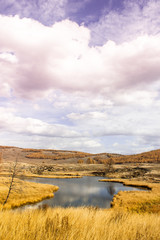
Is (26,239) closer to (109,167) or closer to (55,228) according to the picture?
(55,228)

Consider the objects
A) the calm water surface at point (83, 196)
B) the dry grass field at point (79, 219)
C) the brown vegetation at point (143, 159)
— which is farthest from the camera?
the brown vegetation at point (143, 159)

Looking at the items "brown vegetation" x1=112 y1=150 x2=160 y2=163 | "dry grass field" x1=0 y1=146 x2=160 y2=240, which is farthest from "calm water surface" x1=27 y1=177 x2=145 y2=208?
"brown vegetation" x1=112 y1=150 x2=160 y2=163

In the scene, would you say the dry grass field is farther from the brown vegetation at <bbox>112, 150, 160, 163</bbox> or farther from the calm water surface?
the brown vegetation at <bbox>112, 150, 160, 163</bbox>

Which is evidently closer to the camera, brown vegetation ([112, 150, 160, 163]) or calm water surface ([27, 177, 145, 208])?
calm water surface ([27, 177, 145, 208])

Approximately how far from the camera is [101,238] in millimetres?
3283

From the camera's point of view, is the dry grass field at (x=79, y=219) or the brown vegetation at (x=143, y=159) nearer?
the dry grass field at (x=79, y=219)

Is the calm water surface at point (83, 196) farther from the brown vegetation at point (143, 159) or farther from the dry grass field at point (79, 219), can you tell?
the brown vegetation at point (143, 159)

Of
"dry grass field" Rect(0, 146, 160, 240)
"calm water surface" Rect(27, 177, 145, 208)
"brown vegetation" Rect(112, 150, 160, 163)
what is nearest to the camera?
"dry grass field" Rect(0, 146, 160, 240)

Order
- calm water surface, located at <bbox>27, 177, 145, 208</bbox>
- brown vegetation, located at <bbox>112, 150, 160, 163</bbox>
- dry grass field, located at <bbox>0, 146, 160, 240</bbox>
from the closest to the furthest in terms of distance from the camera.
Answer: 1. dry grass field, located at <bbox>0, 146, 160, 240</bbox>
2. calm water surface, located at <bbox>27, 177, 145, 208</bbox>
3. brown vegetation, located at <bbox>112, 150, 160, 163</bbox>

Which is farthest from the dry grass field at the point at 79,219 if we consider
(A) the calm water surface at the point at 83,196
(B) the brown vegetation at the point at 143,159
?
(B) the brown vegetation at the point at 143,159

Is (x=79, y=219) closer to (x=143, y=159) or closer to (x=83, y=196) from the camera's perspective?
(x=83, y=196)

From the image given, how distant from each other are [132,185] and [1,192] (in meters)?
32.6

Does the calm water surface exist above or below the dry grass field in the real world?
below

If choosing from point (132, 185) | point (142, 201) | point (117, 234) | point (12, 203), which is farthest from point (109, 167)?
point (117, 234)
